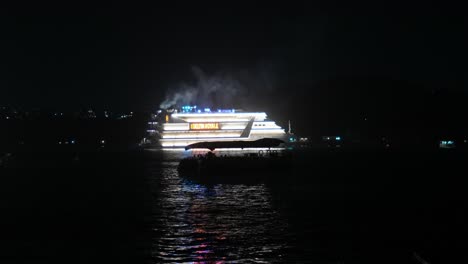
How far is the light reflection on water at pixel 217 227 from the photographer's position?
1681 centimetres

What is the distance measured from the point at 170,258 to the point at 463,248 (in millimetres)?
8983

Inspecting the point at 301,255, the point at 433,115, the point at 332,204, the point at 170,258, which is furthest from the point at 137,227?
the point at 433,115

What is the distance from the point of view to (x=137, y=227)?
22.2 meters

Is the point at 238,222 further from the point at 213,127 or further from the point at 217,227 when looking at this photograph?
the point at 213,127

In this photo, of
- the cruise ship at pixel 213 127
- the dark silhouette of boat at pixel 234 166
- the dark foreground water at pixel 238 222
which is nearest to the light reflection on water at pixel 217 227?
the dark foreground water at pixel 238 222

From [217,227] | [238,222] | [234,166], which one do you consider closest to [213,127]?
→ [234,166]

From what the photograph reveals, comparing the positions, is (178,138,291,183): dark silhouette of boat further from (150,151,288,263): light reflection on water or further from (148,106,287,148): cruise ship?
(148,106,287,148): cruise ship

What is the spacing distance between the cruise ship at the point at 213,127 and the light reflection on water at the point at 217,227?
8679cm

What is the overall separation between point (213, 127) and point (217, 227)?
101646mm

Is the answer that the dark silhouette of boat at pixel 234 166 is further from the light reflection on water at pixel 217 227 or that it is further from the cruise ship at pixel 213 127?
the cruise ship at pixel 213 127

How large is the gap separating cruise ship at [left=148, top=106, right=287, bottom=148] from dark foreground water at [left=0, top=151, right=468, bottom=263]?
8182 centimetres

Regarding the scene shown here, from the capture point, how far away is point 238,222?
73.9 feet

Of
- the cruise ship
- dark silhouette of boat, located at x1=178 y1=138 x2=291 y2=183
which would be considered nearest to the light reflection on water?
dark silhouette of boat, located at x1=178 y1=138 x2=291 y2=183

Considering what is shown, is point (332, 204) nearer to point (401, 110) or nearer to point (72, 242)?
point (72, 242)
